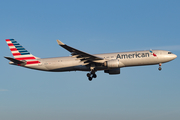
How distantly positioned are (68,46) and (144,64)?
40.9 feet

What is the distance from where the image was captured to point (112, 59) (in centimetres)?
3897

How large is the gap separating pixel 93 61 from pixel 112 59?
2.99 meters

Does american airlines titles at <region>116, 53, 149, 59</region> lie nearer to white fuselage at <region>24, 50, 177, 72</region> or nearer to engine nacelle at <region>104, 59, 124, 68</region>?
white fuselage at <region>24, 50, 177, 72</region>

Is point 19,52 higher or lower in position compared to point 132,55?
higher

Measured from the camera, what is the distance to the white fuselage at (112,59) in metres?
38.6

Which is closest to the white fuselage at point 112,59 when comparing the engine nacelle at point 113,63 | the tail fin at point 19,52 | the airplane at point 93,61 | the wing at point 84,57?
the airplane at point 93,61

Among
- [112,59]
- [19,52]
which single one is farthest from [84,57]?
[19,52]

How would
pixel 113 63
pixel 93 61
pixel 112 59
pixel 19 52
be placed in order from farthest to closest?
pixel 19 52 < pixel 112 59 < pixel 93 61 < pixel 113 63

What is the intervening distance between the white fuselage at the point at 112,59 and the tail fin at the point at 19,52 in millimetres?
1160

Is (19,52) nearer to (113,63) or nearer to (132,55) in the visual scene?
(113,63)

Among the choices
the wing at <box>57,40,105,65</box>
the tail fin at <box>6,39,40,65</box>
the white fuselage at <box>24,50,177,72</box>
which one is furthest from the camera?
the tail fin at <box>6,39,40,65</box>

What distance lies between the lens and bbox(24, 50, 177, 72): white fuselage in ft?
127

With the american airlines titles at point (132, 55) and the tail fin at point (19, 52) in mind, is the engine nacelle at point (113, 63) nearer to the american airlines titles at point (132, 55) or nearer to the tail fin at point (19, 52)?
the american airlines titles at point (132, 55)

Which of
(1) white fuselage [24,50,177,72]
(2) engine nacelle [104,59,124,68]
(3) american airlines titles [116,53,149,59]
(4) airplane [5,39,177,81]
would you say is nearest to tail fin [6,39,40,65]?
(4) airplane [5,39,177,81]
